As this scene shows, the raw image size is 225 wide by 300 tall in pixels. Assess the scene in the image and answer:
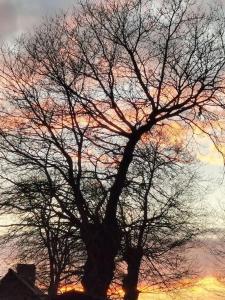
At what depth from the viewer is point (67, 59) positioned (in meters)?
15.8

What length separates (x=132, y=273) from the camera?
2411 cm

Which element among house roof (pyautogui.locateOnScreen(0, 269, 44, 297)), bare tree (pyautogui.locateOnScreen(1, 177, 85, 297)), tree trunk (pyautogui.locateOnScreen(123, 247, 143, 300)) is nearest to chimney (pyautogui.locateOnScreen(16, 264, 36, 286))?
house roof (pyautogui.locateOnScreen(0, 269, 44, 297))

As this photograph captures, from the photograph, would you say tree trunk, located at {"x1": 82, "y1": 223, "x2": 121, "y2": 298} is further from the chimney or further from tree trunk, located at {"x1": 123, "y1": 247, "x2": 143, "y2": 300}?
the chimney

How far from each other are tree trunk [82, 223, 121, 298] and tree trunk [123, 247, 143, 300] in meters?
3.83

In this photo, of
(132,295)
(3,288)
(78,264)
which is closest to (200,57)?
(78,264)

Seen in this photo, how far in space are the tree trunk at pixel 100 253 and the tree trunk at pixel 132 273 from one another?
383cm

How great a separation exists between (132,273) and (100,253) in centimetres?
913

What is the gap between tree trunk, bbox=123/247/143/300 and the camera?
1998cm

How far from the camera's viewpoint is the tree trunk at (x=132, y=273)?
19984 mm

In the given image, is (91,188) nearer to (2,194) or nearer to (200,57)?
(2,194)

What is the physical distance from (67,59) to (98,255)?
641 cm

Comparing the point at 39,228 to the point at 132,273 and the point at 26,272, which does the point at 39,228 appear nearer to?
the point at 132,273

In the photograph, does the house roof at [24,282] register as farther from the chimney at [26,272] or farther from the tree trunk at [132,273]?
A: the tree trunk at [132,273]

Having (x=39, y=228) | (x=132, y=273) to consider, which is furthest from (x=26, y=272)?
(x=39, y=228)
